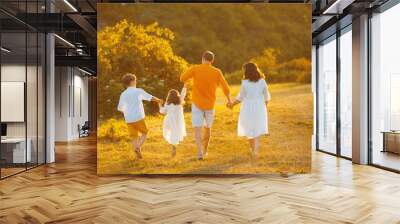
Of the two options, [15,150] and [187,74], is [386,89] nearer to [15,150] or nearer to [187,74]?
[187,74]

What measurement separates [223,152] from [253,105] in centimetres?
97

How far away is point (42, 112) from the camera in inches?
356

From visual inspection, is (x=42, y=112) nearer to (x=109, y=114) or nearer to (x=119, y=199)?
(x=109, y=114)

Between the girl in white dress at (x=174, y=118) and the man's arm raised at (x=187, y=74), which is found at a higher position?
the man's arm raised at (x=187, y=74)

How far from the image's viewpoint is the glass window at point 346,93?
9.66 m

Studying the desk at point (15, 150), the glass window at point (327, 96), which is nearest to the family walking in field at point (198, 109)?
the desk at point (15, 150)

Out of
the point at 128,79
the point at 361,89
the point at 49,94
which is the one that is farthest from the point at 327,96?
the point at 49,94

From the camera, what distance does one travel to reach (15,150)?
7.79 meters

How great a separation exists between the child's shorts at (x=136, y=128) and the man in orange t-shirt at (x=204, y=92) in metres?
0.87

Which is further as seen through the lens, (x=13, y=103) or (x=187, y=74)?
(x=13, y=103)

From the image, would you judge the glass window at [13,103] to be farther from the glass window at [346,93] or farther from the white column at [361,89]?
the glass window at [346,93]

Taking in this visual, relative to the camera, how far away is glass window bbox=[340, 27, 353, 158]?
31.7ft

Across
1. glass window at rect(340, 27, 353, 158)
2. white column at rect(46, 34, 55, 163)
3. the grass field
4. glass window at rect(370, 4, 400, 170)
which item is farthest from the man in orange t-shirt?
glass window at rect(340, 27, 353, 158)

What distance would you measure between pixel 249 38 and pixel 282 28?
2.02ft
